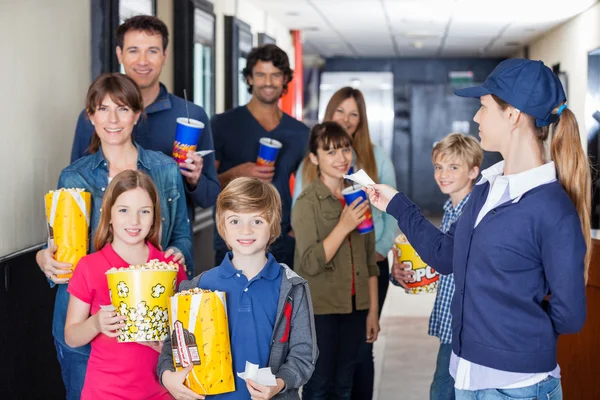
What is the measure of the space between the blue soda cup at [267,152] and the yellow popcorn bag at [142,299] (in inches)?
53.6

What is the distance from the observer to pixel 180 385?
1863mm

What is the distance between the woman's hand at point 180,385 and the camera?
6.06ft

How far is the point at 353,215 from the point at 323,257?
0.21m

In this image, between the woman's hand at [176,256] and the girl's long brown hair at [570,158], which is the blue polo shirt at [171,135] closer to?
the woman's hand at [176,256]

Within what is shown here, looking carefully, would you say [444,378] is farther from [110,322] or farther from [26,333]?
[26,333]

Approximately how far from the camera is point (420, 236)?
2.14m

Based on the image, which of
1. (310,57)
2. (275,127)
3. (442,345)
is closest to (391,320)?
(275,127)

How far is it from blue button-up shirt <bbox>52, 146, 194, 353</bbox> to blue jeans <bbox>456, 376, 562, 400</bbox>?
3.64ft

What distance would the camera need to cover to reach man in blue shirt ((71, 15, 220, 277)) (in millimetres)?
2785

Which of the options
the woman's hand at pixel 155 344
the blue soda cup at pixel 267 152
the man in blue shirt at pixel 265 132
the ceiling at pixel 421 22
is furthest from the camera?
the ceiling at pixel 421 22

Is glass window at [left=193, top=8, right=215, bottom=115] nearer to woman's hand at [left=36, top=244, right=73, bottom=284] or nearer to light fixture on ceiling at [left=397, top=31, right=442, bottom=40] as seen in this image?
woman's hand at [left=36, top=244, right=73, bottom=284]

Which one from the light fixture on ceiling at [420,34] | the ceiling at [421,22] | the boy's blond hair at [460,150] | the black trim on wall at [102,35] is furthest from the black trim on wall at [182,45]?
the light fixture on ceiling at [420,34]

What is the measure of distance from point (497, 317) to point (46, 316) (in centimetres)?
213

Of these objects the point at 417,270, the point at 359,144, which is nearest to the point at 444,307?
the point at 417,270
